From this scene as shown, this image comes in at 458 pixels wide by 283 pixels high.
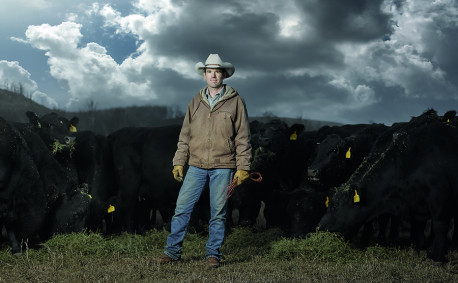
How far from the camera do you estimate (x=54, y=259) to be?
19.4ft

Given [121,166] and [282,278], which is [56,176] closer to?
[121,166]

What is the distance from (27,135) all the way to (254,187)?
4.34 meters

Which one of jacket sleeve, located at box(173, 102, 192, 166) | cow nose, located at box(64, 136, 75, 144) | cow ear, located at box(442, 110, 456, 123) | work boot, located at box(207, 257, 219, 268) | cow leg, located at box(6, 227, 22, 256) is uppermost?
cow ear, located at box(442, 110, 456, 123)

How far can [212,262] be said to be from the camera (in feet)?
18.0

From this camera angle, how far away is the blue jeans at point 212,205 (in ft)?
18.1

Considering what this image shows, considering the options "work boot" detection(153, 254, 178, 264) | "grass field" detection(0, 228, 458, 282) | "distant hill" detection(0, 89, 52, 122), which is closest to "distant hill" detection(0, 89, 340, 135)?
"distant hill" detection(0, 89, 52, 122)

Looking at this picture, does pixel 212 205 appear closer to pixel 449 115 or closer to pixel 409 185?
pixel 409 185

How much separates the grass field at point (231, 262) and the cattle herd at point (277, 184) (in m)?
0.43

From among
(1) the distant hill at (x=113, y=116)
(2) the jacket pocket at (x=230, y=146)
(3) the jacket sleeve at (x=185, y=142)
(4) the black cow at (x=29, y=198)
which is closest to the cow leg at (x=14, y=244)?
(4) the black cow at (x=29, y=198)

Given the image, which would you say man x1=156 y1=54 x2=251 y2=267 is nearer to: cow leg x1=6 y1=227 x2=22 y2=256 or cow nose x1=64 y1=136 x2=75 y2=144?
cow leg x1=6 y1=227 x2=22 y2=256

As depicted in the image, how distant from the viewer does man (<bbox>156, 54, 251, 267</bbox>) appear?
217 inches

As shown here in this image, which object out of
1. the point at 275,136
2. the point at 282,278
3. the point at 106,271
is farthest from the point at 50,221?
the point at 275,136

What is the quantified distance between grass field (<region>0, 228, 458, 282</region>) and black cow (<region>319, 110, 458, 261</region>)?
39cm

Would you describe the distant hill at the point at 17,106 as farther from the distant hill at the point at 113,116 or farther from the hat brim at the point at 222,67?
the hat brim at the point at 222,67
